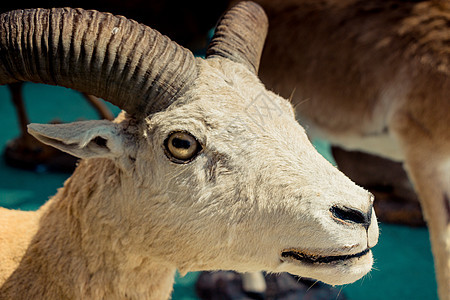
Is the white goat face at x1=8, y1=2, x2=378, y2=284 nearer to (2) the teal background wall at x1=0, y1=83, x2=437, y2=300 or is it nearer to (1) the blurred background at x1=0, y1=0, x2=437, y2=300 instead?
(2) the teal background wall at x1=0, y1=83, x2=437, y2=300

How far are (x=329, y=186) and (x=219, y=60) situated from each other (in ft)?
2.35

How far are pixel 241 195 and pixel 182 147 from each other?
269 millimetres

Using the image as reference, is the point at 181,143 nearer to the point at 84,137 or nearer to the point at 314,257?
the point at 84,137

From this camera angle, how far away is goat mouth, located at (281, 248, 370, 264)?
1.60m

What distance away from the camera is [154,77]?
1.68m

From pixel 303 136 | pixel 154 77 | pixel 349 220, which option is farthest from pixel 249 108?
pixel 349 220

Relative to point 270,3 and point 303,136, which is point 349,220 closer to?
point 303,136

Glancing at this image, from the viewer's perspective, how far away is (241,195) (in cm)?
165

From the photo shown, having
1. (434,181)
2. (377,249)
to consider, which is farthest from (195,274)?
(434,181)

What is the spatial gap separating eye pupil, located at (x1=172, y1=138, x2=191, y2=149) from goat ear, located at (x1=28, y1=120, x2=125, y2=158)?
21 cm

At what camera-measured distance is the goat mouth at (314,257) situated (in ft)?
5.26

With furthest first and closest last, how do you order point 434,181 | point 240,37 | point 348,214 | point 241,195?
point 434,181 < point 240,37 < point 241,195 < point 348,214

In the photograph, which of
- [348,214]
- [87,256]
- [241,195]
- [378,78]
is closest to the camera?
[348,214]

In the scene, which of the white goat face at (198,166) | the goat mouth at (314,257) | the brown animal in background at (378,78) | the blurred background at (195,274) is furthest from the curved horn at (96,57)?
the blurred background at (195,274)
